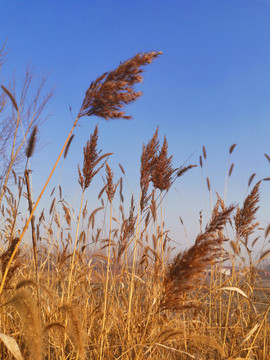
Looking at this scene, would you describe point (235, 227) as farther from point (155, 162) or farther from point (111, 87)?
point (111, 87)

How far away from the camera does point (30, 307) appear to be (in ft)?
3.91

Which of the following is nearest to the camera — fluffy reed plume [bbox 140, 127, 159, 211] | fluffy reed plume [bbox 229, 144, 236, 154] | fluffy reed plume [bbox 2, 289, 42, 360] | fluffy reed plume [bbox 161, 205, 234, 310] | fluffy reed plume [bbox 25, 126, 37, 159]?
fluffy reed plume [bbox 2, 289, 42, 360]

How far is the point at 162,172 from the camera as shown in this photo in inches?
87.4

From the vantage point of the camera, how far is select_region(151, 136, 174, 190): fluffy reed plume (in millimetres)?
2213

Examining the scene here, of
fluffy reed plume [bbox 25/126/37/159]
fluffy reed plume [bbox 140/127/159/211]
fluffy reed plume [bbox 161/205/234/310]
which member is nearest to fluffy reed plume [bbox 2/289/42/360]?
fluffy reed plume [bbox 161/205/234/310]

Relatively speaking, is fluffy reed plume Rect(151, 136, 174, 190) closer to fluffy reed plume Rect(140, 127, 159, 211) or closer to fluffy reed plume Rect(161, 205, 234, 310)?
fluffy reed plume Rect(140, 127, 159, 211)

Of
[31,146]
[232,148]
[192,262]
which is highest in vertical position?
[232,148]

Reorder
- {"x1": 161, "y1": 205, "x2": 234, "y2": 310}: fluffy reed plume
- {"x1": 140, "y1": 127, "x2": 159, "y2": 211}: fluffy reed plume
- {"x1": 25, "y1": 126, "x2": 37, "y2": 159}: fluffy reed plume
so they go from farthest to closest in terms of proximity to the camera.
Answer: {"x1": 140, "y1": 127, "x2": 159, "y2": 211}: fluffy reed plume → {"x1": 25, "y1": 126, "x2": 37, "y2": 159}: fluffy reed plume → {"x1": 161, "y1": 205, "x2": 234, "y2": 310}: fluffy reed plume

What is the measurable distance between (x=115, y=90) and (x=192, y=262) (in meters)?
0.85

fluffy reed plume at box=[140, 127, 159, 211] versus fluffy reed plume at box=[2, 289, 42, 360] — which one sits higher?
fluffy reed plume at box=[140, 127, 159, 211]

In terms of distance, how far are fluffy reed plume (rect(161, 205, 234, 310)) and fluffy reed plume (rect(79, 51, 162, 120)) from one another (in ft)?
2.31

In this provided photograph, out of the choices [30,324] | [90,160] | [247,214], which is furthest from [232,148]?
[30,324]

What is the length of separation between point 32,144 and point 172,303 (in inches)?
37.1

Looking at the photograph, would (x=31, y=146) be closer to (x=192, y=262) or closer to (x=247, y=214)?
(x=192, y=262)
